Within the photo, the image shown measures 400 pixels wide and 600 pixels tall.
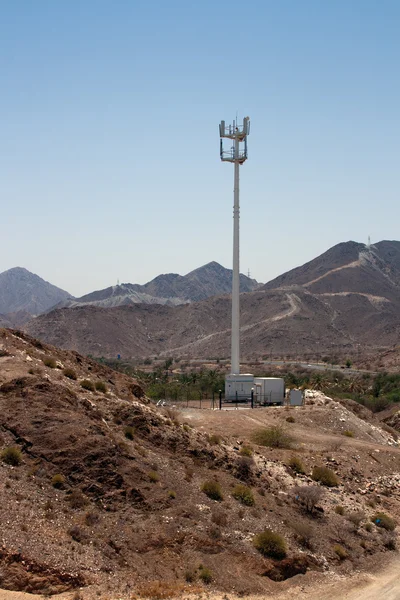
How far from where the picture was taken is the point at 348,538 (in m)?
22.0

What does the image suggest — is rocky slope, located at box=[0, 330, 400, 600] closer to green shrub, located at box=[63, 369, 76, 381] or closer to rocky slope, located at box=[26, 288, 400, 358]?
green shrub, located at box=[63, 369, 76, 381]

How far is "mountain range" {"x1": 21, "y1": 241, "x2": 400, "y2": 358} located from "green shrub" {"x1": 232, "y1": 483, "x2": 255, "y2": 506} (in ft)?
385

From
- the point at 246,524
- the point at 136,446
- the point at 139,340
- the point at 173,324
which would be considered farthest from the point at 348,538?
the point at 173,324

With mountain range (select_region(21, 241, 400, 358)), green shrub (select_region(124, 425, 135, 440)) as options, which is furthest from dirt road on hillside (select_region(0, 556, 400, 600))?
mountain range (select_region(21, 241, 400, 358))

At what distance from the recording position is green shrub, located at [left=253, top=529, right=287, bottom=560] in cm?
1906

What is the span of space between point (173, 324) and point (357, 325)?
4967 cm

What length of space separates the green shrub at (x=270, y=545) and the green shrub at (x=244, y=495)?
204cm

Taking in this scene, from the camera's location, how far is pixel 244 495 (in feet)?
71.0

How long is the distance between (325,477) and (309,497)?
3348 millimetres

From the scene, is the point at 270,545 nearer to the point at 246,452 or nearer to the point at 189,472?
the point at 189,472

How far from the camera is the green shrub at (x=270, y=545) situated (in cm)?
1906

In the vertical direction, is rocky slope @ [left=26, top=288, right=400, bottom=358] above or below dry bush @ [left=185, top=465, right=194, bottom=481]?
above

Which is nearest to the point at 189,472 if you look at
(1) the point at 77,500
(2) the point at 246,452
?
(2) the point at 246,452

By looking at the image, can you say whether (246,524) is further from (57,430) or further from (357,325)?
(357,325)
